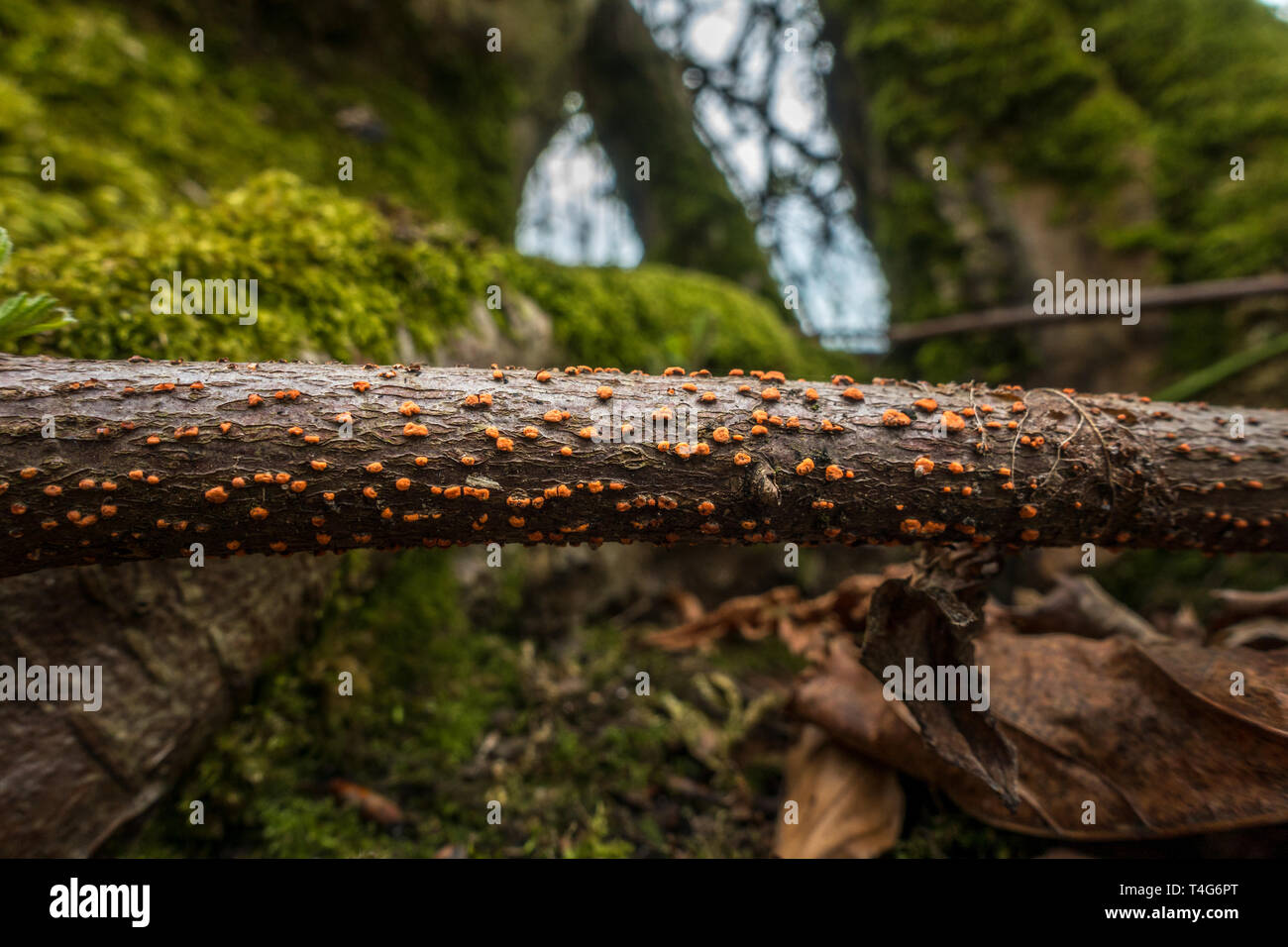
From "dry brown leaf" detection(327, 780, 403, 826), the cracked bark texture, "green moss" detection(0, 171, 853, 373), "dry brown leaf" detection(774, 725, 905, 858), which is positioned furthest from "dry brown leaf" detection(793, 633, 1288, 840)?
"green moss" detection(0, 171, 853, 373)

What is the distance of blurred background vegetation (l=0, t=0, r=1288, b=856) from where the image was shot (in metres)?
2.63

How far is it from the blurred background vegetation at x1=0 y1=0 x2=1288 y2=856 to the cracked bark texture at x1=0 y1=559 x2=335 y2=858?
0.21 metres

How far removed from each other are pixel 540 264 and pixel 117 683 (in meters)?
3.15

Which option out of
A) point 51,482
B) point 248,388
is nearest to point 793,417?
point 248,388

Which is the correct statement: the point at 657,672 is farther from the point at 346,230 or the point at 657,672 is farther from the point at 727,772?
the point at 346,230

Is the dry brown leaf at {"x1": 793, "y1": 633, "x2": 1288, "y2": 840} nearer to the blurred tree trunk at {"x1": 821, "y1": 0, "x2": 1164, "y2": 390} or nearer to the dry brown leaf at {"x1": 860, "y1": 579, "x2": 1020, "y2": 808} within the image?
the dry brown leaf at {"x1": 860, "y1": 579, "x2": 1020, "y2": 808}

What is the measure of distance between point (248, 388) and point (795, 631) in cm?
291

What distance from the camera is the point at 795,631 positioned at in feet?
12.0

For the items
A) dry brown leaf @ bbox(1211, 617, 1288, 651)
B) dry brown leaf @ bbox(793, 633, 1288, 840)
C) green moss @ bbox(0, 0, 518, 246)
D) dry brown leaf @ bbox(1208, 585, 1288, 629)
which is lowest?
dry brown leaf @ bbox(793, 633, 1288, 840)

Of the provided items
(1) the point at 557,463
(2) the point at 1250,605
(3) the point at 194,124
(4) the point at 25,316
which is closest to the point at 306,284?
(4) the point at 25,316

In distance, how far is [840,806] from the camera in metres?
2.42

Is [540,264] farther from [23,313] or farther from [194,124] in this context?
[23,313]

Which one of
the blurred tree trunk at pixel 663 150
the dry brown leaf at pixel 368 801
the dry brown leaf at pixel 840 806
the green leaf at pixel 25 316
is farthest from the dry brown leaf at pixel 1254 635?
the blurred tree trunk at pixel 663 150

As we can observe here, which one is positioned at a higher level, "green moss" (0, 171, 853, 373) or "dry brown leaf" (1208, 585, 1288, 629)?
"green moss" (0, 171, 853, 373)
